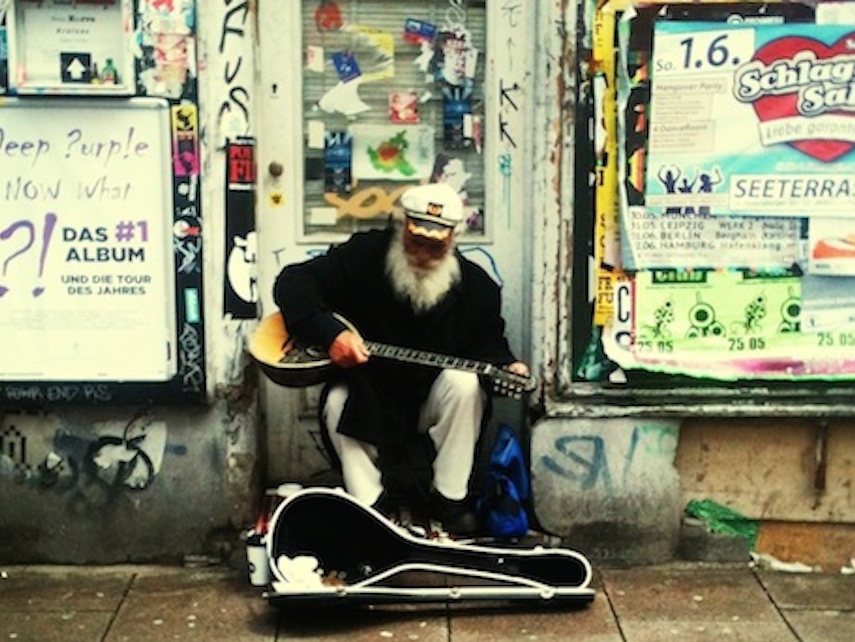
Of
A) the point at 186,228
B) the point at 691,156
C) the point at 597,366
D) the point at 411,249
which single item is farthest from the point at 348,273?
the point at 691,156

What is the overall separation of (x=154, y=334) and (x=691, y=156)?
2.10m

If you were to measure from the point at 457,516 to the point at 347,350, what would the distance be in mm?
801

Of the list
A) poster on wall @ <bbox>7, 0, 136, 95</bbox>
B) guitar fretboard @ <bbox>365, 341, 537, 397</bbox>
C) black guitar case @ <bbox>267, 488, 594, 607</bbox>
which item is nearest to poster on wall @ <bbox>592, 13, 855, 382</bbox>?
guitar fretboard @ <bbox>365, 341, 537, 397</bbox>

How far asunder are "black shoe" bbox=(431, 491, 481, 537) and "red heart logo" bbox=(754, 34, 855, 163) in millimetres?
1811

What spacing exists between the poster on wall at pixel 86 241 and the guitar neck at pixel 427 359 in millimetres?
792

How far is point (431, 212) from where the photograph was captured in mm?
4668

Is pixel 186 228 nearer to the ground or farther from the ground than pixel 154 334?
farther from the ground

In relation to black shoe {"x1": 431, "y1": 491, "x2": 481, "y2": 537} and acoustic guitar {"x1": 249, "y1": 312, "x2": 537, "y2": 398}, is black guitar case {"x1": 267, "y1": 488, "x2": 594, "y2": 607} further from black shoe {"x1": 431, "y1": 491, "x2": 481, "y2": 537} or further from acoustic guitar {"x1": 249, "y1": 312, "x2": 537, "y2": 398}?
acoustic guitar {"x1": 249, "y1": 312, "x2": 537, "y2": 398}

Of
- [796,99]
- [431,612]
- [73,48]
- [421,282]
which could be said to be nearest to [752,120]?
[796,99]

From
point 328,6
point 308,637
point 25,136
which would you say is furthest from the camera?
point 328,6

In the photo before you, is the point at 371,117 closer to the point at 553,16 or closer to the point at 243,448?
the point at 553,16

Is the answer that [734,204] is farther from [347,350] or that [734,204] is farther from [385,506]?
[385,506]

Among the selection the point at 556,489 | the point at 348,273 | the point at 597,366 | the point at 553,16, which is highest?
the point at 553,16

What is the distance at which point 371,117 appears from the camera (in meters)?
5.11
